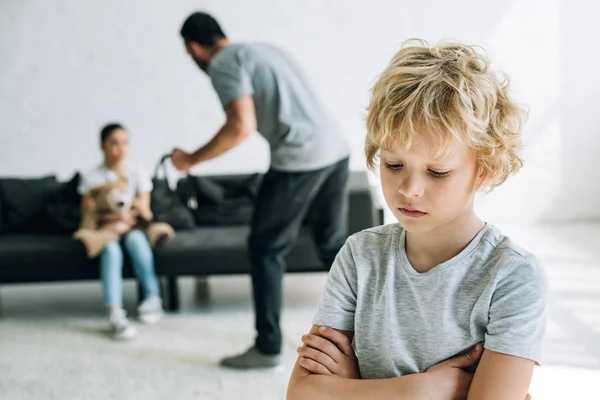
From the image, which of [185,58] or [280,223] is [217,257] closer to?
[280,223]

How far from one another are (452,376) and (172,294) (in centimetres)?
289

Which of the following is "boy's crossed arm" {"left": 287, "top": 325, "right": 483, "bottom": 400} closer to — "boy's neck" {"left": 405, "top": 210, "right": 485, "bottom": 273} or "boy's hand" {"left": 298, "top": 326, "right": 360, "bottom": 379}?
"boy's hand" {"left": 298, "top": 326, "right": 360, "bottom": 379}

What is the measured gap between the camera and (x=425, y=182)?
3.38 ft

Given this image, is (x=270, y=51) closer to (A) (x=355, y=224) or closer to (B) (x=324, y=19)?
(A) (x=355, y=224)

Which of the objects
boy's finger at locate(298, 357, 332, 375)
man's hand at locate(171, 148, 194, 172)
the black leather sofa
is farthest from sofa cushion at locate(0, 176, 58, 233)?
boy's finger at locate(298, 357, 332, 375)

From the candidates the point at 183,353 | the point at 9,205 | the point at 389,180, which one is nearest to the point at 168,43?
the point at 9,205

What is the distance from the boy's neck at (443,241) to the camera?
1.10m

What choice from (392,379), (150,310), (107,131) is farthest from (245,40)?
(392,379)

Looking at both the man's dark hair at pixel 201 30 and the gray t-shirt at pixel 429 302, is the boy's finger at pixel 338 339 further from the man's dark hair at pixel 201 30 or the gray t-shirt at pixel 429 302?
the man's dark hair at pixel 201 30

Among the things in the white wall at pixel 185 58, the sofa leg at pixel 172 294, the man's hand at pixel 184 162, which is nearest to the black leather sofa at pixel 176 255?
the sofa leg at pixel 172 294

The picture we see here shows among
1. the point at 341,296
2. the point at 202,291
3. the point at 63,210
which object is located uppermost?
the point at 341,296

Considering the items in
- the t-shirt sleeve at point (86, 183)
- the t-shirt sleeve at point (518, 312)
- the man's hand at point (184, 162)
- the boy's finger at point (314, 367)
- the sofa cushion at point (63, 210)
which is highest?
the t-shirt sleeve at point (518, 312)

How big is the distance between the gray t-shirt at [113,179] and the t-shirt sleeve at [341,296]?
2772 millimetres

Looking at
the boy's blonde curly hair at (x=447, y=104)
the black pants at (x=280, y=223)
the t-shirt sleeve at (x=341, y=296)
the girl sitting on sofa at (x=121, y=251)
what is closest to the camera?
the boy's blonde curly hair at (x=447, y=104)
